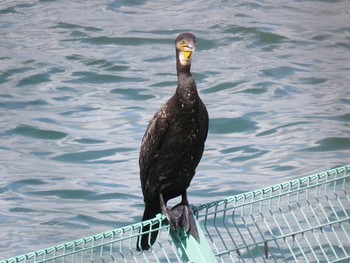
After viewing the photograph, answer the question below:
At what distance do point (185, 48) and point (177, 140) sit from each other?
42 centimetres

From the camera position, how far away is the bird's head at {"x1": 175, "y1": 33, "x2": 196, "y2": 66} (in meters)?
5.24

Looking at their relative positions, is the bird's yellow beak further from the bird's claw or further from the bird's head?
the bird's claw

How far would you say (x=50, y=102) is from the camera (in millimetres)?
11133

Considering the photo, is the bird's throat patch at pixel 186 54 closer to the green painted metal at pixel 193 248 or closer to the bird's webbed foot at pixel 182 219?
the bird's webbed foot at pixel 182 219

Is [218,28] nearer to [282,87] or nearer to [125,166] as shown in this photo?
[282,87]

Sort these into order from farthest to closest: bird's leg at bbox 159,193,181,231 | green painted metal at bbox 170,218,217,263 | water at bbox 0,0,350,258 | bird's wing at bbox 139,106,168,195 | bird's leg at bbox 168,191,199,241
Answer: water at bbox 0,0,350,258, bird's wing at bbox 139,106,168,195, bird's leg at bbox 159,193,181,231, bird's leg at bbox 168,191,199,241, green painted metal at bbox 170,218,217,263

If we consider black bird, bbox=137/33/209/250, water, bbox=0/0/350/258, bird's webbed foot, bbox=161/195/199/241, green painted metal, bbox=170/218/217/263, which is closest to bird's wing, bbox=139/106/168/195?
black bird, bbox=137/33/209/250

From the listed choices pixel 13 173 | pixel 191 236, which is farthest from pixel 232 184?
pixel 191 236

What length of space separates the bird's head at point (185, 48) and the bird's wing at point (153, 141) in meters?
0.27

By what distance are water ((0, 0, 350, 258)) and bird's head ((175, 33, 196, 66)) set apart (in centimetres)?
312

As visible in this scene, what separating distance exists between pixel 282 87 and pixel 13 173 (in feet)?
10.1

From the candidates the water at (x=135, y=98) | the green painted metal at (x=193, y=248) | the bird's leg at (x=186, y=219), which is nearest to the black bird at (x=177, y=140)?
the bird's leg at (x=186, y=219)

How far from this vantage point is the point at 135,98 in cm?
1115

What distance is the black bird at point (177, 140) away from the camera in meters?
5.25
